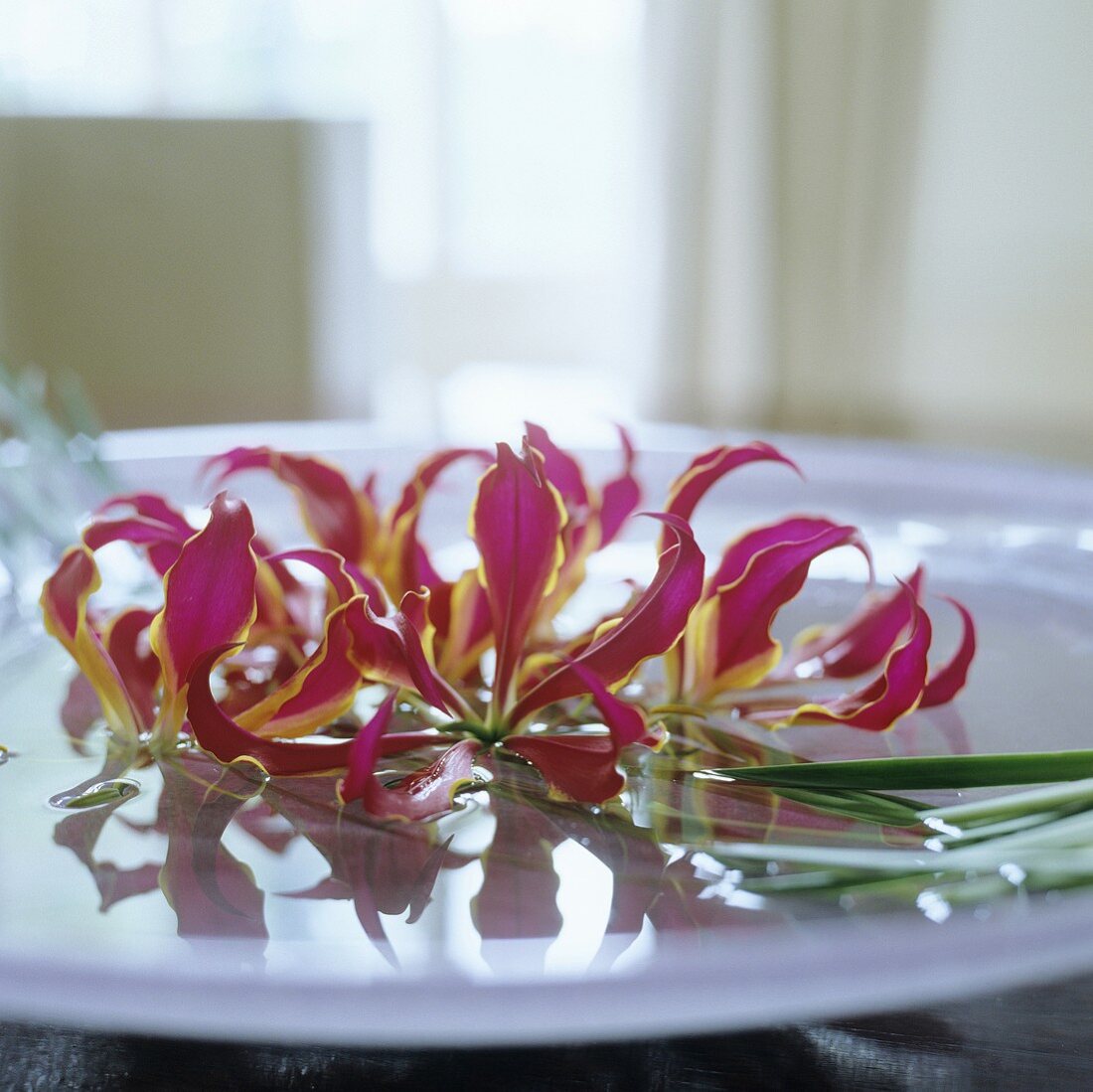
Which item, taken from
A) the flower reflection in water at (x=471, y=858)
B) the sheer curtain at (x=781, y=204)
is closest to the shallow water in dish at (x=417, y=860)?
the flower reflection in water at (x=471, y=858)

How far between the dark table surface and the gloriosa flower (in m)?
0.05

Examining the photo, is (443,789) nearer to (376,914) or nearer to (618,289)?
(376,914)

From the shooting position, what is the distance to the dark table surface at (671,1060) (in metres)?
0.24

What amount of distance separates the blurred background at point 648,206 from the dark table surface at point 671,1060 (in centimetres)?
240

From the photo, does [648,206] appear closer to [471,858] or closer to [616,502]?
[616,502]

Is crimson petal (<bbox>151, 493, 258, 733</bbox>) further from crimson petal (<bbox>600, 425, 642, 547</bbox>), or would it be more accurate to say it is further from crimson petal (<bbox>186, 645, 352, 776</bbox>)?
crimson petal (<bbox>600, 425, 642, 547</bbox>)

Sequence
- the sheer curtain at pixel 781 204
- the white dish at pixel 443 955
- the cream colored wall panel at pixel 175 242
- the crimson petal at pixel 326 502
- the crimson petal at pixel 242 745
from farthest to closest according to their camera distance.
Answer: the sheer curtain at pixel 781 204 < the cream colored wall panel at pixel 175 242 < the crimson petal at pixel 326 502 < the crimson petal at pixel 242 745 < the white dish at pixel 443 955

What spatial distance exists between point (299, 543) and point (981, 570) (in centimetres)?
26

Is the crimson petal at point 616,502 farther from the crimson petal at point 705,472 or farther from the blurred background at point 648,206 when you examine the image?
the blurred background at point 648,206

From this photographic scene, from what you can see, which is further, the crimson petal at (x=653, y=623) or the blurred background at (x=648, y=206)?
the blurred background at (x=648, y=206)

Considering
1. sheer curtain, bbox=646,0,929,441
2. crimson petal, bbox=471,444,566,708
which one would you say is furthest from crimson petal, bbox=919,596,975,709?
sheer curtain, bbox=646,0,929,441

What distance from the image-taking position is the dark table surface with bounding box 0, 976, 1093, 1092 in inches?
9.3

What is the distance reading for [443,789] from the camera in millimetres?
272

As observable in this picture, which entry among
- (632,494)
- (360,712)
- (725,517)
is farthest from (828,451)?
(360,712)
